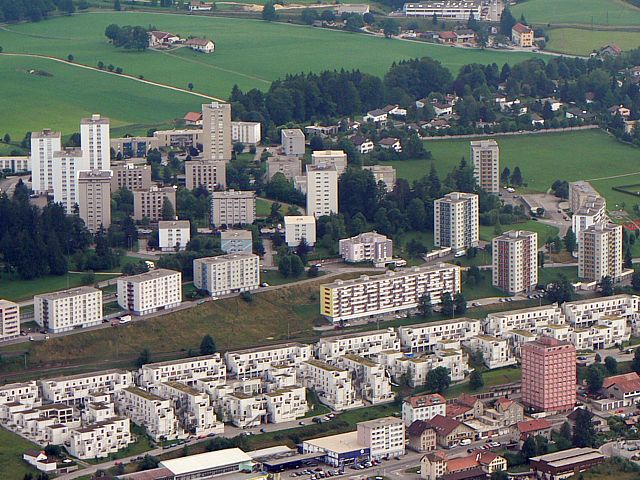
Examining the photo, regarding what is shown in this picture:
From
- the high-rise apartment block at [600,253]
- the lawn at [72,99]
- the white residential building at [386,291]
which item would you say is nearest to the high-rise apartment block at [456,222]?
the white residential building at [386,291]

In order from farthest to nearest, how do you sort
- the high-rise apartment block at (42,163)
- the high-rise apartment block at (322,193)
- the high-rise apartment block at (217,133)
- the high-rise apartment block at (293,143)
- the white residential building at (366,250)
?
the high-rise apartment block at (293,143) → the high-rise apartment block at (217,133) → the high-rise apartment block at (42,163) → the high-rise apartment block at (322,193) → the white residential building at (366,250)

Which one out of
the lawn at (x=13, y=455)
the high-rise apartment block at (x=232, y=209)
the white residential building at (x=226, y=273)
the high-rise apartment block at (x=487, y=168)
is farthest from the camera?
the high-rise apartment block at (x=487, y=168)

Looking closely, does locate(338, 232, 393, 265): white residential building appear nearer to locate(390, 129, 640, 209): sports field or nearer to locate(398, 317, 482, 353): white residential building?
locate(398, 317, 482, 353): white residential building

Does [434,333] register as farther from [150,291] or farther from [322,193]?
[322,193]

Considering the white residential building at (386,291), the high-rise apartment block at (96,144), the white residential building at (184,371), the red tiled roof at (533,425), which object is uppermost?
the high-rise apartment block at (96,144)

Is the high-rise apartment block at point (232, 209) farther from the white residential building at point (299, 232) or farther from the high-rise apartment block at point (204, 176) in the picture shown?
the high-rise apartment block at point (204, 176)

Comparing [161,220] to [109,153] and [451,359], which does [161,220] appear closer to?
[109,153]

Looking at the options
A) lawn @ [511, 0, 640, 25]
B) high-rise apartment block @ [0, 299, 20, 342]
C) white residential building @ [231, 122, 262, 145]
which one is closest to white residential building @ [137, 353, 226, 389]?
high-rise apartment block @ [0, 299, 20, 342]

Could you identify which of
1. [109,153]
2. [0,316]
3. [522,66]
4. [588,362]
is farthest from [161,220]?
[522,66]
